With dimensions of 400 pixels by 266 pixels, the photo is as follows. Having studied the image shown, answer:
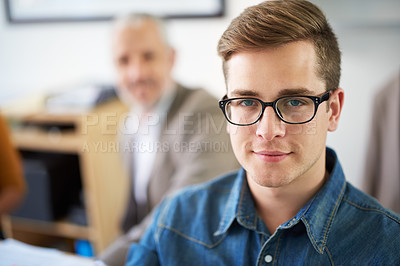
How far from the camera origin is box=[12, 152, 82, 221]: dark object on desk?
1.73m

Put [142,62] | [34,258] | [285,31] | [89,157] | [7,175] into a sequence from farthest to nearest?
1. [89,157]
2. [142,62]
3. [7,175]
4. [34,258]
5. [285,31]

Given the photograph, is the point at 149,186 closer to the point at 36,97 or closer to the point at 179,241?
the point at 179,241

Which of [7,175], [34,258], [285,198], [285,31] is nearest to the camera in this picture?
[285,31]

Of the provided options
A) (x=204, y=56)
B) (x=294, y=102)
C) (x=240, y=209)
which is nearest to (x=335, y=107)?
(x=294, y=102)

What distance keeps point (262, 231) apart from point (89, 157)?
3.82 feet

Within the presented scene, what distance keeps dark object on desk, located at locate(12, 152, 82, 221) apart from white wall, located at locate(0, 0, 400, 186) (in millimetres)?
479

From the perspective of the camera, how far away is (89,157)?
168cm

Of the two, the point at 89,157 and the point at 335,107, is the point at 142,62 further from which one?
the point at 335,107

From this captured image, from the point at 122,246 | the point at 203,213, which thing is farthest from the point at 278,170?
the point at 122,246

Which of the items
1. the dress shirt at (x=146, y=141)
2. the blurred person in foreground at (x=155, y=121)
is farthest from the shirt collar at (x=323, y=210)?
the dress shirt at (x=146, y=141)

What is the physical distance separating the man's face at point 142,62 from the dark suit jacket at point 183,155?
14cm

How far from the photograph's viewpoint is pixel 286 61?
0.57 metres

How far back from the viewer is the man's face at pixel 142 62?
144cm

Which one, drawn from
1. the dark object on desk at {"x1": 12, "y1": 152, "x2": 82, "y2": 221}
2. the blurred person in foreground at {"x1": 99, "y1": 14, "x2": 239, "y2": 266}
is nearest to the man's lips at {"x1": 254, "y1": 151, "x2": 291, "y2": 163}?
the blurred person in foreground at {"x1": 99, "y1": 14, "x2": 239, "y2": 266}
